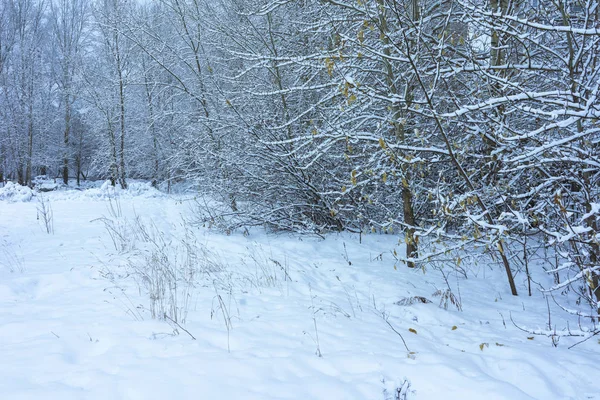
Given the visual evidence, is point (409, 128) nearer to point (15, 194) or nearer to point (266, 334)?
point (266, 334)

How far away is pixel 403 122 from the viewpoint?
13.0 feet

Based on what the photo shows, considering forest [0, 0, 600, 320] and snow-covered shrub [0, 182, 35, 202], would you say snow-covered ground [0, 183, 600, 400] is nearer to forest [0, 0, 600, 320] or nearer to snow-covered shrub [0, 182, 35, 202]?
forest [0, 0, 600, 320]

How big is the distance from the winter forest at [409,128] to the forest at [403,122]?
47mm

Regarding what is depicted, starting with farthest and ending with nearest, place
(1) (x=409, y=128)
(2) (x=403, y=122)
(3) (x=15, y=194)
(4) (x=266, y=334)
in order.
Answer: (3) (x=15, y=194), (1) (x=409, y=128), (2) (x=403, y=122), (4) (x=266, y=334)

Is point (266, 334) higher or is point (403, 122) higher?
point (403, 122)

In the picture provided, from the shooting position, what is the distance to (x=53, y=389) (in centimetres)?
194

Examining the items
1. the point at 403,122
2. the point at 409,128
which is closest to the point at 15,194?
the point at 409,128

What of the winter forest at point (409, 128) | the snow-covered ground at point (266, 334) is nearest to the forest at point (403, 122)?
the winter forest at point (409, 128)

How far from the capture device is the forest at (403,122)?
10.9ft

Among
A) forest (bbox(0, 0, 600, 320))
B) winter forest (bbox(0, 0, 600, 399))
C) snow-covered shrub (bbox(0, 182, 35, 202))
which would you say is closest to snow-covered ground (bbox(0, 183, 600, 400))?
winter forest (bbox(0, 0, 600, 399))

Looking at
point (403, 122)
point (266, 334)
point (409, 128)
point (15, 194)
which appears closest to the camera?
point (266, 334)

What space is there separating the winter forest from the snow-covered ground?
0.35m

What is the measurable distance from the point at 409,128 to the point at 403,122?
5.49ft

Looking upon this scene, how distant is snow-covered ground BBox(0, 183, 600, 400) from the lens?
6.95 feet
